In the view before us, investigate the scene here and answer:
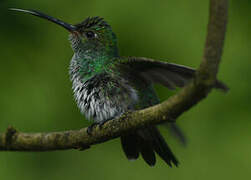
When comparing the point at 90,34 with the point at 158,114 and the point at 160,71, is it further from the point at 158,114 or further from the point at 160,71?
the point at 158,114

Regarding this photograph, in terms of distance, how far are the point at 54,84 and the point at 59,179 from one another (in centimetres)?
106

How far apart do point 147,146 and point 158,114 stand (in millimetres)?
1776

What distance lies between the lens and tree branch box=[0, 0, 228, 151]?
81.7 inches

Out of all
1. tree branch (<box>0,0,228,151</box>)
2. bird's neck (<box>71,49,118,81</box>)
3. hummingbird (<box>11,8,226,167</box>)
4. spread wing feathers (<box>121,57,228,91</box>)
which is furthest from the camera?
bird's neck (<box>71,49,118,81</box>)

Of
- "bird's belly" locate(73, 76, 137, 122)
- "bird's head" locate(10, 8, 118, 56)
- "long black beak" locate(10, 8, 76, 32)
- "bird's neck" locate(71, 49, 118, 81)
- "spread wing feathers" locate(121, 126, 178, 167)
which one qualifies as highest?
"long black beak" locate(10, 8, 76, 32)

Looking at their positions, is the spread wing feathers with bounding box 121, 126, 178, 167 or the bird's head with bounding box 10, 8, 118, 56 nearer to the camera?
the spread wing feathers with bounding box 121, 126, 178, 167

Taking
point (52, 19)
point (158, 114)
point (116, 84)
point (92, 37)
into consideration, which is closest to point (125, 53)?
point (92, 37)

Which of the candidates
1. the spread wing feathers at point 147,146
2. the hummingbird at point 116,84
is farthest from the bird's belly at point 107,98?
the spread wing feathers at point 147,146

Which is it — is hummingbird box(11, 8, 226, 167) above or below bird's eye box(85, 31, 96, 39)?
below

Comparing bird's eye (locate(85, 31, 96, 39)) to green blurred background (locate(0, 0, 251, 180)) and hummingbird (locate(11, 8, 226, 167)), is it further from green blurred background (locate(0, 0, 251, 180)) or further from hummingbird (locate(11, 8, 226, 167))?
green blurred background (locate(0, 0, 251, 180))

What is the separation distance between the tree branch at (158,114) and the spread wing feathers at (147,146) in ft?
3.26

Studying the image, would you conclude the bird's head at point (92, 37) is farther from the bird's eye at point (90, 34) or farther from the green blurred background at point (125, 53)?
the green blurred background at point (125, 53)

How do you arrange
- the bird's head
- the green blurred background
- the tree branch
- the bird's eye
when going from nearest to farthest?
the tree branch < the green blurred background < the bird's head < the bird's eye

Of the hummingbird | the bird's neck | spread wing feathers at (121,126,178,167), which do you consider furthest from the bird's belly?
spread wing feathers at (121,126,178,167)
